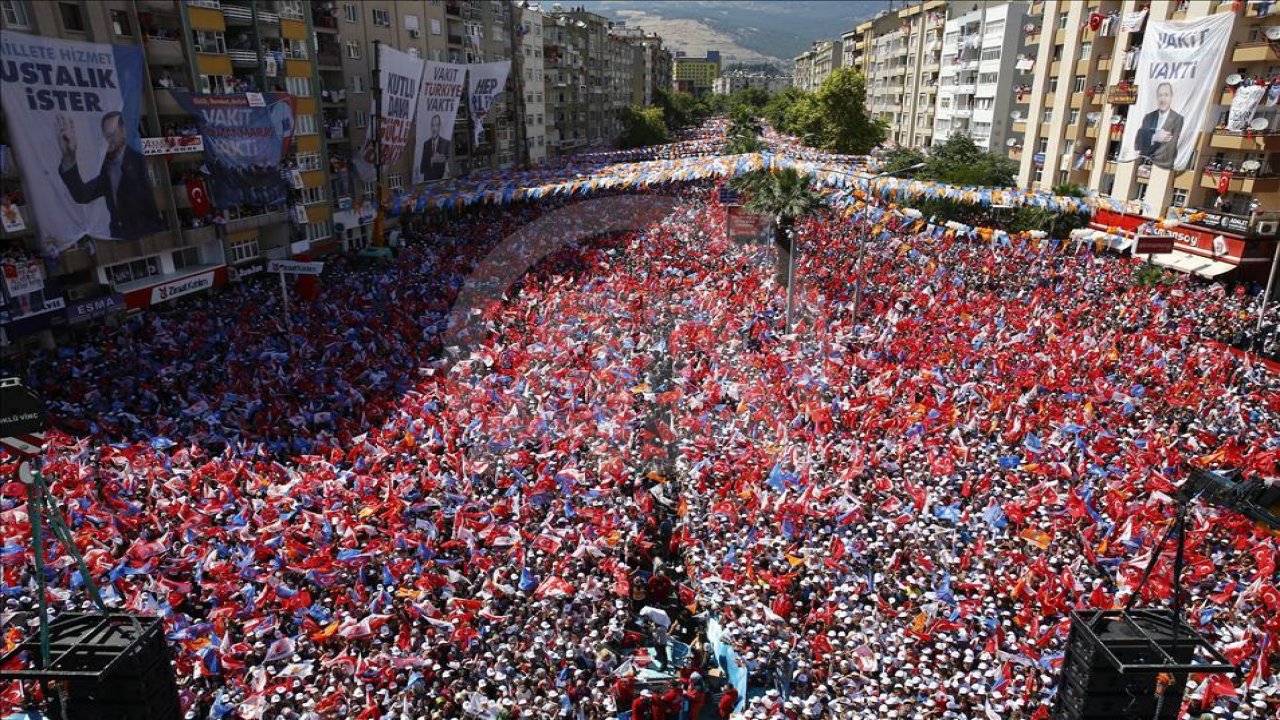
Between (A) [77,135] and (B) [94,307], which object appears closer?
(A) [77,135]

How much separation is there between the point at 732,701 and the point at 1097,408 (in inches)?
464

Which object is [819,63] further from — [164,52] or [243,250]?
[164,52]

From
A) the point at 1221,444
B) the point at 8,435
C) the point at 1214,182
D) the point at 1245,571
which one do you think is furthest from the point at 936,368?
the point at 1214,182

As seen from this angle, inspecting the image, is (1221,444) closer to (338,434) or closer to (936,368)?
(936,368)

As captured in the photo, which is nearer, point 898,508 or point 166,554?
point 166,554

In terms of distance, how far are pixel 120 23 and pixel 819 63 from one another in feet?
419

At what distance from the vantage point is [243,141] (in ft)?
95.8

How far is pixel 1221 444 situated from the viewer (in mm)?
15930

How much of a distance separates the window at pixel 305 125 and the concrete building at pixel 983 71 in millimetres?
42786

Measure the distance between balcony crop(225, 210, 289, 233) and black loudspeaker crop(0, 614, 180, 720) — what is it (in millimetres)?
28478

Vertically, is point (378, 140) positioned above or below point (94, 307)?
above

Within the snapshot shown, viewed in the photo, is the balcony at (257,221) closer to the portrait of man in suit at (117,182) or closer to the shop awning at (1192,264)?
the portrait of man in suit at (117,182)

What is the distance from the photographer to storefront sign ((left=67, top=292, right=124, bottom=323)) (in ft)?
80.0

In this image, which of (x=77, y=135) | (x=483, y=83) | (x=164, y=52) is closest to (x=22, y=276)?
(x=77, y=135)
